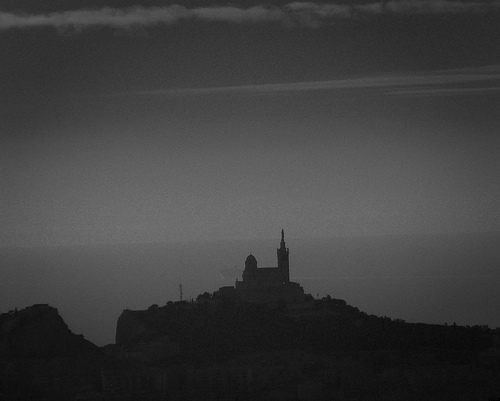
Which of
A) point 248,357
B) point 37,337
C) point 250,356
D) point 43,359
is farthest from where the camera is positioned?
point 37,337

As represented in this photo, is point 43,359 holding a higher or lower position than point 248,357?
higher

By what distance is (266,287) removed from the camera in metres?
118

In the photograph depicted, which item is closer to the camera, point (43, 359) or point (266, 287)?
point (43, 359)

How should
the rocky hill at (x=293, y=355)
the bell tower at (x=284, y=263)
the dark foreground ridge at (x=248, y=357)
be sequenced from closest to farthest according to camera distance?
the rocky hill at (x=293, y=355)
the dark foreground ridge at (x=248, y=357)
the bell tower at (x=284, y=263)

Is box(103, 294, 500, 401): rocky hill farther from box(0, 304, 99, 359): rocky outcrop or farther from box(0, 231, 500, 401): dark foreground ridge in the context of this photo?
box(0, 304, 99, 359): rocky outcrop

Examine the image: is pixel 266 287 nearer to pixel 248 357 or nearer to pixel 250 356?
pixel 250 356

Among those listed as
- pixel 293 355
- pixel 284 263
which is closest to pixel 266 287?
pixel 284 263

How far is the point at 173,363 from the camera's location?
101688 mm

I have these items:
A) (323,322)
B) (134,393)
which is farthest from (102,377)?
(323,322)

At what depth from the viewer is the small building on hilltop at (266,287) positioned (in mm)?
116375

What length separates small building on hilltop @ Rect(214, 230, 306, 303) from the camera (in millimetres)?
116375

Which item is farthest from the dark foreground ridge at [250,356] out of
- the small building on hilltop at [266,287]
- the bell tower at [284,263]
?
the bell tower at [284,263]

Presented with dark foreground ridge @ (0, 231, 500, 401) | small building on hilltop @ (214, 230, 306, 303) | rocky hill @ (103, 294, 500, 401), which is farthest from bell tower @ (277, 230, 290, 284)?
rocky hill @ (103, 294, 500, 401)

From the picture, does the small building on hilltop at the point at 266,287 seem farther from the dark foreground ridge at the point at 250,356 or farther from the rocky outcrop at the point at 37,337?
the rocky outcrop at the point at 37,337
